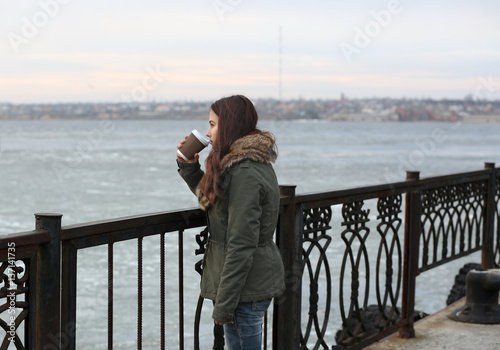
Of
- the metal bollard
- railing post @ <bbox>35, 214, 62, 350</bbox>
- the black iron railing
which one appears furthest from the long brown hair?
the metal bollard

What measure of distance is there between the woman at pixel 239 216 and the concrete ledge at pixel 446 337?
2.29 metres

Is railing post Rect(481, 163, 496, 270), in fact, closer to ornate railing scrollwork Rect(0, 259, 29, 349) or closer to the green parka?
the green parka

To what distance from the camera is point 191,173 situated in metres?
3.28

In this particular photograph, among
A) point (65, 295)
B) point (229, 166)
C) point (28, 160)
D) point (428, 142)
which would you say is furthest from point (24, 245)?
point (428, 142)

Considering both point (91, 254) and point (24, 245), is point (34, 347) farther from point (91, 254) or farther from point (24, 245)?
point (91, 254)

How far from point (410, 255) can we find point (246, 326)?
98.8 inches

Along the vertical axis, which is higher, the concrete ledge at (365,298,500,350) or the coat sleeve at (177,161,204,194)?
the coat sleeve at (177,161,204,194)

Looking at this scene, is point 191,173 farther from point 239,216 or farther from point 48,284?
point 48,284

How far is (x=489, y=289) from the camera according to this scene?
5879mm

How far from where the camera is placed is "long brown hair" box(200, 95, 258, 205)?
307cm

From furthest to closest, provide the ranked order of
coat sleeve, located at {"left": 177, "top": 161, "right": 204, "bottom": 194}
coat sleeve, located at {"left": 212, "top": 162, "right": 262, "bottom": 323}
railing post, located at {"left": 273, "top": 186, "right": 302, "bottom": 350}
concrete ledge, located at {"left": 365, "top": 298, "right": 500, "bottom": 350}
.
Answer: concrete ledge, located at {"left": 365, "top": 298, "right": 500, "bottom": 350}
railing post, located at {"left": 273, "top": 186, "right": 302, "bottom": 350}
coat sleeve, located at {"left": 177, "top": 161, "right": 204, "bottom": 194}
coat sleeve, located at {"left": 212, "top": 162, "right": 262, "bottom": 323}

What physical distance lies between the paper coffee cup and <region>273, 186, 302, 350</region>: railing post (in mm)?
914

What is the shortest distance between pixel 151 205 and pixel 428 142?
79.7 meters

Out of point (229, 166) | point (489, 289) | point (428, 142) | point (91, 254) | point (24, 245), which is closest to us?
point (24, 245)
